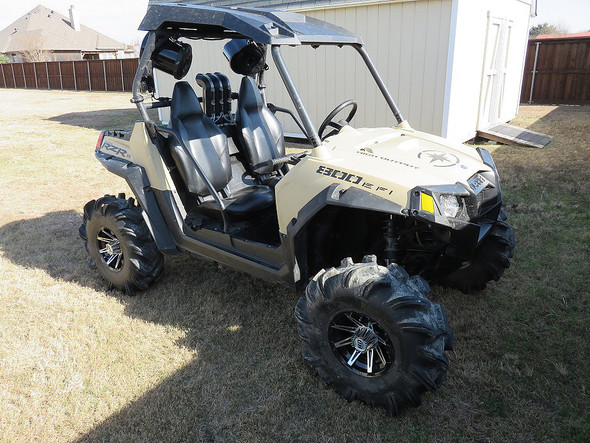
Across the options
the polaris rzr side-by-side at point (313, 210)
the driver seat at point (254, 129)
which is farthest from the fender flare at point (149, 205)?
the driver seat at point (254, 129)

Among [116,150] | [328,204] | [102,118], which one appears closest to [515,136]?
[116,150]

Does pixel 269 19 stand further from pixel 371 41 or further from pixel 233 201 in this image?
pixel 371 41

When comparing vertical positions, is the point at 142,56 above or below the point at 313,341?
above

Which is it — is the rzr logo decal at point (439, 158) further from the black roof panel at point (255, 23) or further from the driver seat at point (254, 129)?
the driver seat at point (254, 129)

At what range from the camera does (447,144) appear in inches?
121

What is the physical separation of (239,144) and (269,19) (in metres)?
1.37

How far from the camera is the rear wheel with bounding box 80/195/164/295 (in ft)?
11.9

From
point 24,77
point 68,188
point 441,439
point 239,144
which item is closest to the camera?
point 441,439

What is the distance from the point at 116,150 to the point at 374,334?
8.45 feet

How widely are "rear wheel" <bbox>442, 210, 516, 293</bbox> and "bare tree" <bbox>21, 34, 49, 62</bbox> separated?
148 ft

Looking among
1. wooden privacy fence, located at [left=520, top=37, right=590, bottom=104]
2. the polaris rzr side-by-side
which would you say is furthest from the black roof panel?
wooden privacy fence, located at [left=520, top=37, right=590, bottom=104]

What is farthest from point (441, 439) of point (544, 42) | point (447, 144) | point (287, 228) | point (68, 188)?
point (544, 42)

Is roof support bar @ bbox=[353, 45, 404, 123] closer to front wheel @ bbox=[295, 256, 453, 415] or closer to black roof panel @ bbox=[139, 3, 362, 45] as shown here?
black roof panel @ bbox=[139, 3, 362, 45]

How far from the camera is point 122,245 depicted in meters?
3.67
